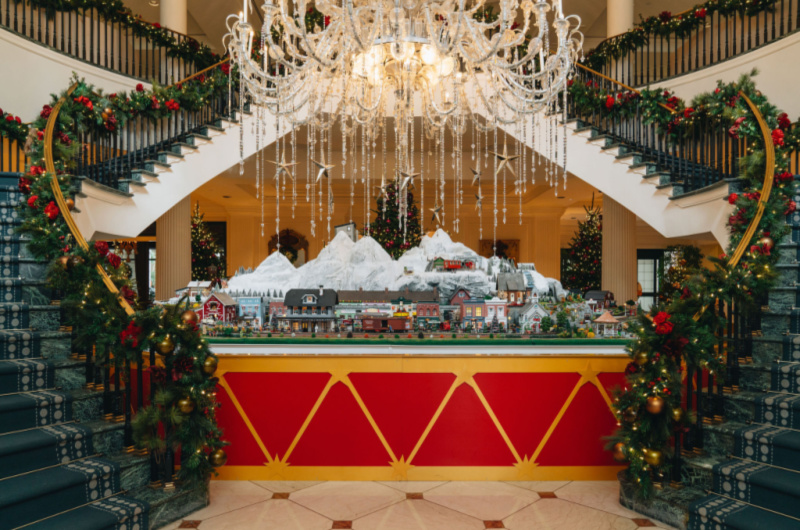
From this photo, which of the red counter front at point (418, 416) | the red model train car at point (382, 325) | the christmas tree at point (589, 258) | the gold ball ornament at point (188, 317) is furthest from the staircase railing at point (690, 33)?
the gold ball ornament at point (188, 317)

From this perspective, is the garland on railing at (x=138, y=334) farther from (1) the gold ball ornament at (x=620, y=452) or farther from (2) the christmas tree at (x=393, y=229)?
(2) the christmas tree at (x=393, y=229)

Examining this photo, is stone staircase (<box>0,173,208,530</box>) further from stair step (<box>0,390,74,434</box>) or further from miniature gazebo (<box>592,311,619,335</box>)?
miniature gazebo (<box>592,311,619,335</box>)

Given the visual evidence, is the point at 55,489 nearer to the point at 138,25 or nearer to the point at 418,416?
the point at 418,416

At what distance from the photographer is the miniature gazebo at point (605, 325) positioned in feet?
12.8

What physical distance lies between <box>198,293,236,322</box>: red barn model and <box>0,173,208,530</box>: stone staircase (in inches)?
51.7

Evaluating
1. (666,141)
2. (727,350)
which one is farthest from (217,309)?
(666,141)

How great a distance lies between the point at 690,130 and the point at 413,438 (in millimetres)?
4729

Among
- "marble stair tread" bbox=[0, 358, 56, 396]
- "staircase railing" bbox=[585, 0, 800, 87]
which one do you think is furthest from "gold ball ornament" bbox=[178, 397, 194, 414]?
"staircase railing" bbox=[585, 0, 800, 87]

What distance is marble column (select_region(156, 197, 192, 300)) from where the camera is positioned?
8531 mm

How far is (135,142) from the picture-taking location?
21.4ft

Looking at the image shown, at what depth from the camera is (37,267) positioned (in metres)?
3.13

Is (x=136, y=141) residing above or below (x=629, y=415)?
above

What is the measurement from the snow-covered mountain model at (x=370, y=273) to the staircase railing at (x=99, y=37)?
12.8 feet

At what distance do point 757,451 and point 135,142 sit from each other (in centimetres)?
700
